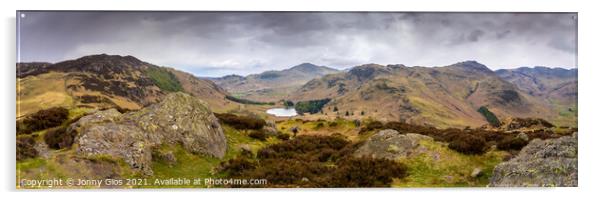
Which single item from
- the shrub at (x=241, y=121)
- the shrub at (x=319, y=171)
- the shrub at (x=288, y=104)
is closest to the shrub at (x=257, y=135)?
the shrub at (x=241, y=121)

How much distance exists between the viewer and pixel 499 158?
12328mm

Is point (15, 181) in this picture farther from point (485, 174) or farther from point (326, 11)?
point (485, 174)

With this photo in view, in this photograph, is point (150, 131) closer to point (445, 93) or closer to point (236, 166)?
point (236, 166)

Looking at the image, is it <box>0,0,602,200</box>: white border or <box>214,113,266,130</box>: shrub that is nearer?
<box>0,0,602,200</box>: white border

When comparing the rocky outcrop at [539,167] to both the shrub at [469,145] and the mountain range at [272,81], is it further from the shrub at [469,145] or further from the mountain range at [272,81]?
the mountain range at [272,81]

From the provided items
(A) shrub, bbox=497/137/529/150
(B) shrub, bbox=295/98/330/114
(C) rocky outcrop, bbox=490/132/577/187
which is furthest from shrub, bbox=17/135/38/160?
(A) shrub, bbox=497/137/529/150

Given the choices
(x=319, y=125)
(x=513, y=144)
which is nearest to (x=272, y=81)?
(x=319, y=125)

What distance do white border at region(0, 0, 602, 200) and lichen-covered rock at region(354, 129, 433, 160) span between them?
1.19m

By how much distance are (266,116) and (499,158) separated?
8.60 meters

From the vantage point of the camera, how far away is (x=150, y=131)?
12305mm

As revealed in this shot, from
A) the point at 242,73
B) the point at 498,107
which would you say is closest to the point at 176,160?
the point at 242,73

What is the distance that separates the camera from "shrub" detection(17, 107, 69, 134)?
12386mm

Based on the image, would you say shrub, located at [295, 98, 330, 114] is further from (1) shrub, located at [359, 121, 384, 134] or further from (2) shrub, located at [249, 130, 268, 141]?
(1) shrub, located at [359, 121, 384, 134]
